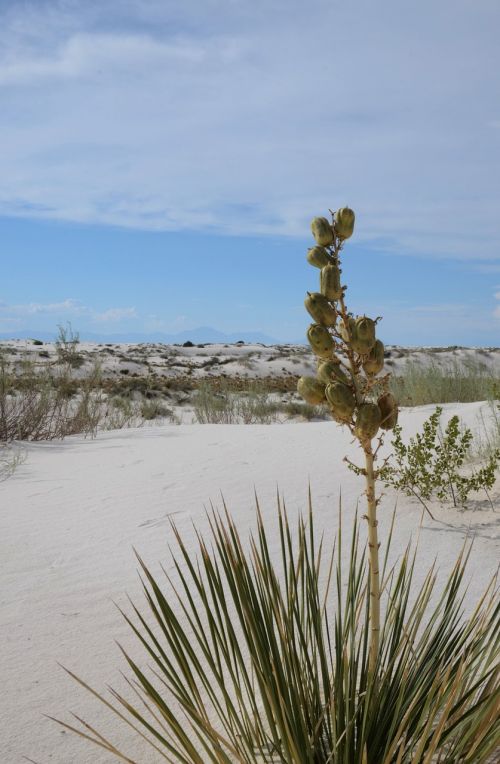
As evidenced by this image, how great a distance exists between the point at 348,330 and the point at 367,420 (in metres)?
0.19

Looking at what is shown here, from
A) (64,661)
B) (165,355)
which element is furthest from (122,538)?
(165,355)

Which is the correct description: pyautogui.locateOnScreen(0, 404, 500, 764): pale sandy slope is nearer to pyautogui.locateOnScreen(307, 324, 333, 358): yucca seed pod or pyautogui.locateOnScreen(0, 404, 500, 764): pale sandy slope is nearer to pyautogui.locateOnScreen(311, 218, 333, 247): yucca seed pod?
pyautogui.locateOnScreen(307, 324, 333, 358): yucca seed pod

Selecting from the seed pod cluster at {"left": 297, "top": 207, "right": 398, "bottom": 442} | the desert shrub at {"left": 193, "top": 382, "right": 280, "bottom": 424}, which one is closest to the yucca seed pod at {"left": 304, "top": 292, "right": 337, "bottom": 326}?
the seed pod cluster at {"left": 297, "top": 207, "right": 398, "bottom": 442}

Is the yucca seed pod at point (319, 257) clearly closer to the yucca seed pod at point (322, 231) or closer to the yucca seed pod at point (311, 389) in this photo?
the yucca seed pod at point (322, 231)

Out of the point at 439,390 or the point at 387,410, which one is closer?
the point at 387,410

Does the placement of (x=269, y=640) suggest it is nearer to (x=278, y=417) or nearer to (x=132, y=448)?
(x=132, y=448)

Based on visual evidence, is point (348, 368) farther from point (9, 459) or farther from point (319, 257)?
point (9, 459)

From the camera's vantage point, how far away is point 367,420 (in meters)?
1.39

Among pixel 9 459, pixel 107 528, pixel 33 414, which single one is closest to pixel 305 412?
pixel 33 414

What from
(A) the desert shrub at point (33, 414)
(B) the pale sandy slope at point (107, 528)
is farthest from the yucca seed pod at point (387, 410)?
(A) the desert shrub at point (33, 414)

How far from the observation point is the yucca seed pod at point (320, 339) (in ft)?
4.65

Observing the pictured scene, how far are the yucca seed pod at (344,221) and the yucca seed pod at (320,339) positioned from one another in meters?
0.24

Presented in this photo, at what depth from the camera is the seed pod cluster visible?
140 centimetres

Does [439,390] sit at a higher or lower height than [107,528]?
higher
